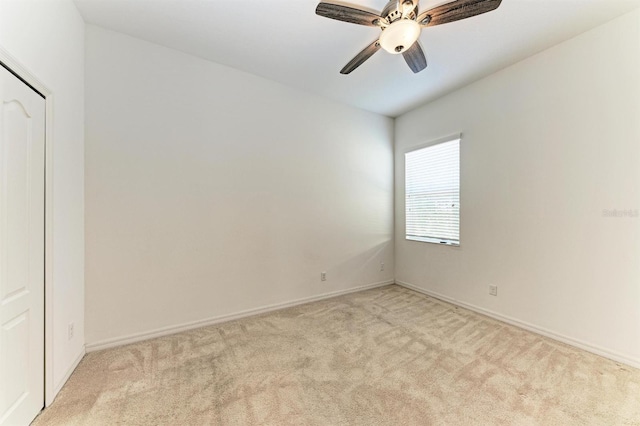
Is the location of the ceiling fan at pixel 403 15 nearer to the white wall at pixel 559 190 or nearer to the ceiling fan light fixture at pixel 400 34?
the ceiling fan light fixture at pixel 400 34

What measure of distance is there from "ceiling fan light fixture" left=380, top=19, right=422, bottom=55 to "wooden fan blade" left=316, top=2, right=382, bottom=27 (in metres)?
0.11

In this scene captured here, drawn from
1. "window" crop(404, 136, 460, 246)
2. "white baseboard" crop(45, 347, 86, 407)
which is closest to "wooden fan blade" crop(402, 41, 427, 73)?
"window" crop(404, 136, 460, 246)

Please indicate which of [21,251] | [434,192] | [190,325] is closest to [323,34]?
[434,192]

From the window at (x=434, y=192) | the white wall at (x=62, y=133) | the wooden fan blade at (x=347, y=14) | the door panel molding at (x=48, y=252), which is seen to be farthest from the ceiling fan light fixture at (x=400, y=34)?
the door panel molding at (x=48, y=252)

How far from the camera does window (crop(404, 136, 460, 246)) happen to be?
3.34 metres

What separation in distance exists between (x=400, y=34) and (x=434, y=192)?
239 centimetres

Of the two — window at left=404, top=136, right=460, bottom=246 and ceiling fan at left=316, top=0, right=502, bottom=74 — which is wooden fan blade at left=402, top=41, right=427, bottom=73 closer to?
ceiling fan at left=316, top=0, right=502, bottom=74

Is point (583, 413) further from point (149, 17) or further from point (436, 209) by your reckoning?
point (149, 17)

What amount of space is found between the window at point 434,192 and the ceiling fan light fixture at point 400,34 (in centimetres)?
192

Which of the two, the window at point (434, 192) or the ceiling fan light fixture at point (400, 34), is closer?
the ceiling fan light fixture at point (400, 34)

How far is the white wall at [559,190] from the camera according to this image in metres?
2.07

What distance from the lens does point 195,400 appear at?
1.63m

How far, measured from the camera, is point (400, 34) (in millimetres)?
1684

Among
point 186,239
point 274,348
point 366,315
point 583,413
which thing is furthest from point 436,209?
point 186,239
